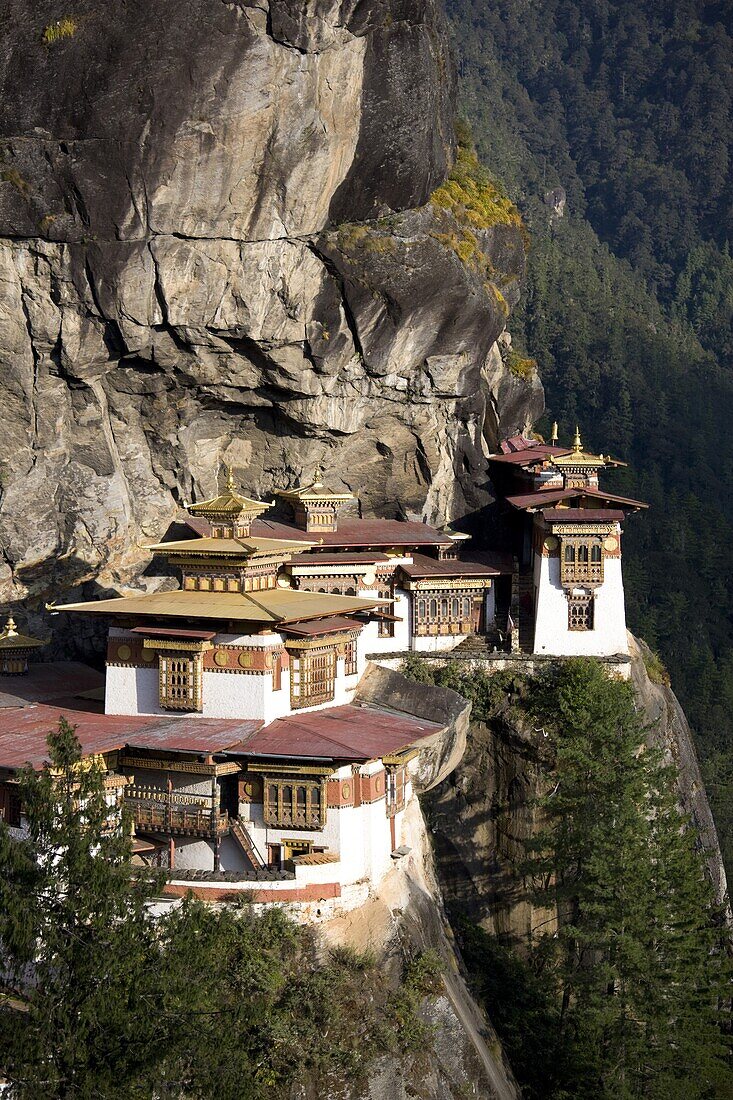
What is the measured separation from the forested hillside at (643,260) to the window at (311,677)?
87.4 feet

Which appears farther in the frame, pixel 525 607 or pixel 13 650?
pixel 525 607

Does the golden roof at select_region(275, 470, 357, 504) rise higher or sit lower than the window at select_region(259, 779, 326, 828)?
higher

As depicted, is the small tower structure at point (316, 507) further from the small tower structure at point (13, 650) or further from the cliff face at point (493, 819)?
the small tower structure at point (13, 650)

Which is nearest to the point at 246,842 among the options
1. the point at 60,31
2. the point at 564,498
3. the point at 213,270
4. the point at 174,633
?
the point at 174,633

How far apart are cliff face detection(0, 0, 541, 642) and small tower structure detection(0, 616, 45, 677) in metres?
2.69

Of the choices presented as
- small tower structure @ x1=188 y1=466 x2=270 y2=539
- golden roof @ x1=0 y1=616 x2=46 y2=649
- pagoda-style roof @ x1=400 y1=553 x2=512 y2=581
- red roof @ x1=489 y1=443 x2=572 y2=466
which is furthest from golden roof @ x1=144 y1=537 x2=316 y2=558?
red roof @ x1=489 y1=443 x2=572 y2=466

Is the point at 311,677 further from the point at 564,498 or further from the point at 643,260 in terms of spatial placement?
the point at 643,260

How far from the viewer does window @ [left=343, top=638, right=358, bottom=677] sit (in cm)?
2873

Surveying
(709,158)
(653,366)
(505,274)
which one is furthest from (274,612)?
(709,158)

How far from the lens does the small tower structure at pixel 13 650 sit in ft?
104

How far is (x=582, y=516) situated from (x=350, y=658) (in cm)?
826

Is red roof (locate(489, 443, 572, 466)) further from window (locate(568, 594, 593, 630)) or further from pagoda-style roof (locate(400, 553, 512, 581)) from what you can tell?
window (locate(568, 594, 593, 630))

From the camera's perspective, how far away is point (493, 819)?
31.8m

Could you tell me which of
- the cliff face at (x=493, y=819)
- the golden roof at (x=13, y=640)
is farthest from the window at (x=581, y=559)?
the golden roof at (x=13, y=640)
